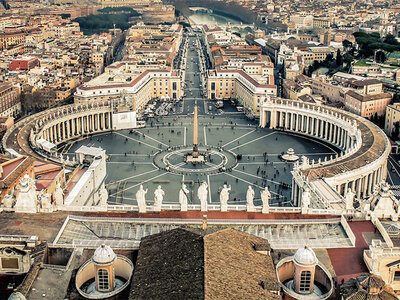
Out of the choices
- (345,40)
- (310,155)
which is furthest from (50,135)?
(345,40)

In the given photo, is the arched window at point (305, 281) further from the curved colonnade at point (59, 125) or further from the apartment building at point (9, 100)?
the apartment building at point (9, 100)

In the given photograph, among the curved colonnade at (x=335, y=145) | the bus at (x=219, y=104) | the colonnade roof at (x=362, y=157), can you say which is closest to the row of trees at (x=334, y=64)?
the bus at (x=219, y=104)

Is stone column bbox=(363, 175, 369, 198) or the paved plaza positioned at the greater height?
stone column bbox=(363, 175, 369, 198)

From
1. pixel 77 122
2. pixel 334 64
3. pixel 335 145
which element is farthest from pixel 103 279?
pixel 334 64

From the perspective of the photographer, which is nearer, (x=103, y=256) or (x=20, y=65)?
(x=103, y=256)

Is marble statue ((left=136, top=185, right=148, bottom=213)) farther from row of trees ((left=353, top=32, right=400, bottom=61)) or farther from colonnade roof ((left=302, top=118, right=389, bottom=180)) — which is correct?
row of trees ((left=353, top=32, right=400, bottom=61))

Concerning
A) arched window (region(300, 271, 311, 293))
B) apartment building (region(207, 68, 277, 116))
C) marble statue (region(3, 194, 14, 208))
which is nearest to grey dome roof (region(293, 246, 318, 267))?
arched window (region(300, 271, 311, 293))

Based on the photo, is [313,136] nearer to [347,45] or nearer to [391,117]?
[391,117]
